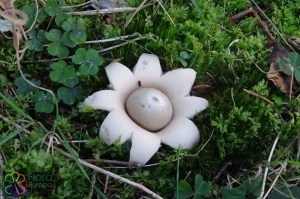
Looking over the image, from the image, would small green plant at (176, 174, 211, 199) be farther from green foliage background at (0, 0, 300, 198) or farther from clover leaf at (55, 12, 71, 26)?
clover leaf at (55, 12, 71, 26)

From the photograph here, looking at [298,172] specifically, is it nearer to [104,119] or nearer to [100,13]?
[104,119]

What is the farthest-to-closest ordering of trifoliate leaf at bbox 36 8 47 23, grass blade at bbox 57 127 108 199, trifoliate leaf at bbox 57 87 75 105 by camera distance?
trifoliate leaf at bbox 36 8 47 23
trifoliate leaf at bbox 57 87 75 105
grass blade at bbox 57 127 108 199

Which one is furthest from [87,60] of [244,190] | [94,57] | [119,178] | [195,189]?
[244,190]

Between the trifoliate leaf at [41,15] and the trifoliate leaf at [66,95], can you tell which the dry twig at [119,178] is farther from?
→ the trifoliate leaf at [41,15]

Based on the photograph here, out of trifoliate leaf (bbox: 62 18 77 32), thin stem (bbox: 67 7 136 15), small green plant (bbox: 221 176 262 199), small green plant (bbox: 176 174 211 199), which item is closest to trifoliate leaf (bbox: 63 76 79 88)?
trifoliate leaf (bbox: 62 18 77 32)

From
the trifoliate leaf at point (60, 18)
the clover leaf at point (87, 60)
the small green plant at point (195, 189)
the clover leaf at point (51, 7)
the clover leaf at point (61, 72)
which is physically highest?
the clover leaf at point (51, 7)

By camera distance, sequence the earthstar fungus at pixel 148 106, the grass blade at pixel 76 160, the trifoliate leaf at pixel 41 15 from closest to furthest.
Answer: the grass blade at pixel 76 160
the earthstar fungus at pixel 148 106
the trifoliate leaf at pixel 41 15

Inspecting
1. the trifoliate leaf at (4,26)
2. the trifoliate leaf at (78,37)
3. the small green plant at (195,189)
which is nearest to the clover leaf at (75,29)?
the trifoliate leaf at (78,37)
